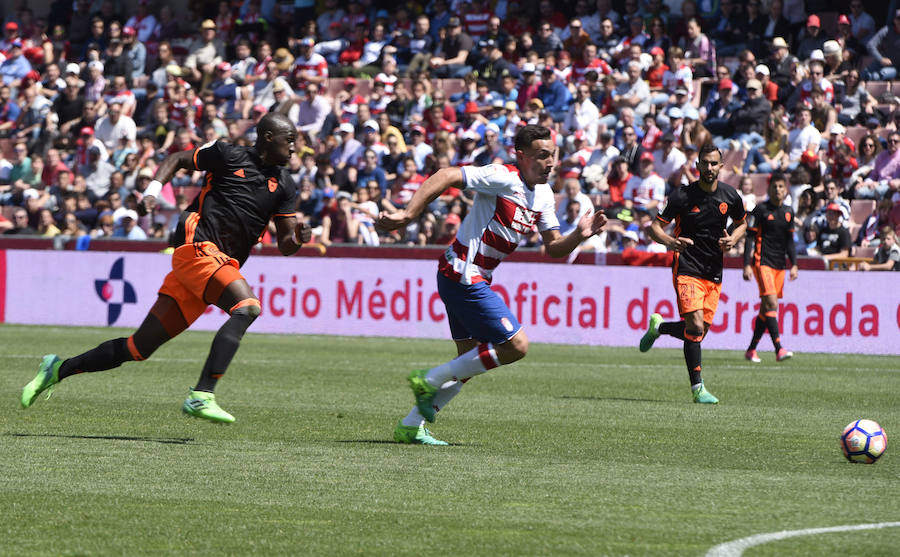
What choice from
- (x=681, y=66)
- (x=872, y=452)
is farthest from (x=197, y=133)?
(x=872, y=452)

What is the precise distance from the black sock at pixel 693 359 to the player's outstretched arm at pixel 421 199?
4.78 m

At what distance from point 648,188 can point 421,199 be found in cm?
1500

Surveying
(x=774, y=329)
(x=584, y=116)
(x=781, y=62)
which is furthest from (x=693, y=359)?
(x=781, y=62)

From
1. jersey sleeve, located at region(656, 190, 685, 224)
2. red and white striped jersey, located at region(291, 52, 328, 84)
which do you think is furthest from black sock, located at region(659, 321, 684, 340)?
red and white striped jersey, located at region(291, 52, 328, 84)

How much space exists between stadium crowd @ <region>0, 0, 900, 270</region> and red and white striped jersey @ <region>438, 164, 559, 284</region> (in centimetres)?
1258

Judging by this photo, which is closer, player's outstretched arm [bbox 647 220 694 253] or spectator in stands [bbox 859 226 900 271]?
player's outstretched arm [bbox 647 220 694 253]

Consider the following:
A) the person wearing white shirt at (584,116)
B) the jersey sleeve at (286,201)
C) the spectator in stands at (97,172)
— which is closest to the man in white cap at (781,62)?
the person wearing white shirt at (584,116)

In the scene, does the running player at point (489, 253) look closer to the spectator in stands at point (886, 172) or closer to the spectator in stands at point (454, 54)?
the spectator in stands at point (886, 172)

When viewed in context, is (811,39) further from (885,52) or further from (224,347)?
(224,347)

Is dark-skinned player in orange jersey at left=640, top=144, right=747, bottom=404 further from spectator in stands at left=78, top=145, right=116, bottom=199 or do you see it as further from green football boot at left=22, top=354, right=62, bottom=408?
Result: spectator in stands at left=78, top=145, right=116, bottom=199

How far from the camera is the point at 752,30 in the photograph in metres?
25.6

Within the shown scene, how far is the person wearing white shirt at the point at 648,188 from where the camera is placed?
907 inches

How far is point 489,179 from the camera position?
29.9 feet

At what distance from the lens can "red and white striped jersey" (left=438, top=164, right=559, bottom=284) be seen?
9195 mm
